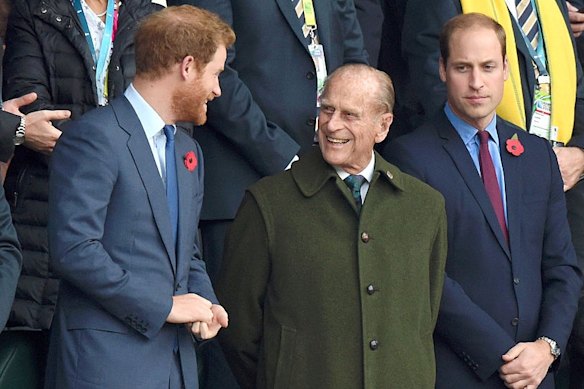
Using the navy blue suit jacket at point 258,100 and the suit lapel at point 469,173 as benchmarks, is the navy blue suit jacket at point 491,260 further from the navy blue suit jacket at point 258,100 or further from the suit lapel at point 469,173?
the navy blue suit jacket at point 258,100

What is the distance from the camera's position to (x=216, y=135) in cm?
512

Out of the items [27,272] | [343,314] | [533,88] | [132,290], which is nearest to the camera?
[132,290]

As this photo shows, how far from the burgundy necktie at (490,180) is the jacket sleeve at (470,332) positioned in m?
0.34

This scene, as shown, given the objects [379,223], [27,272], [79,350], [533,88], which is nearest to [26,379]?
[27,272]

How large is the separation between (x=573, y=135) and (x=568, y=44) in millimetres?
403

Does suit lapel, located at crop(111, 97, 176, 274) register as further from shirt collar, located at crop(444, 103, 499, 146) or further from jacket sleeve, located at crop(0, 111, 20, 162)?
shirt collar, located at crop(444, 103, 499, 146)

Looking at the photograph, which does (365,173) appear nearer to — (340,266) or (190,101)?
(340,266)

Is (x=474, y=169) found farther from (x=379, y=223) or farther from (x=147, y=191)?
(x=147, y=191)

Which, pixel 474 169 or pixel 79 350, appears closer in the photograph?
pixel 79 350

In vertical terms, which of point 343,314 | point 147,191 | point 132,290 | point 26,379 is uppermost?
point 147,191

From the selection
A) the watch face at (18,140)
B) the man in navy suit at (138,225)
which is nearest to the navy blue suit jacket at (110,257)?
the man in navy suit at (138,225)

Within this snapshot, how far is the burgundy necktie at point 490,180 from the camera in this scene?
16.1ft

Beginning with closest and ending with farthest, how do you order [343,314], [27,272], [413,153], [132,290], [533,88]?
[132,290] < [343,314] < [27,272] < [413,153] < [533,88]

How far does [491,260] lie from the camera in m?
4.84
